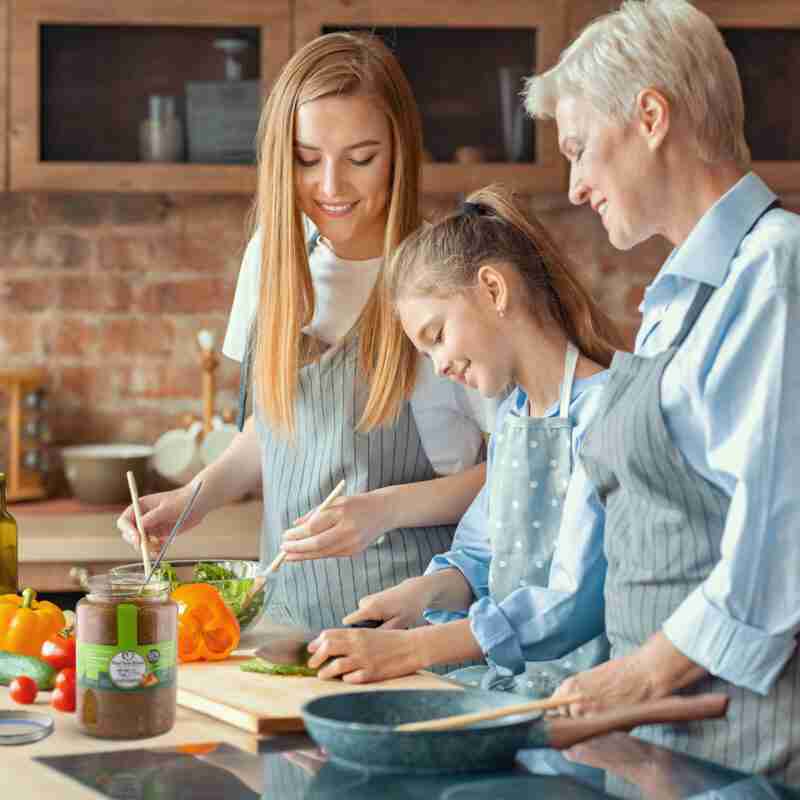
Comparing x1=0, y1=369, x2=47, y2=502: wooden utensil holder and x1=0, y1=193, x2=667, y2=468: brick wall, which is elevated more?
x1=0, y1=193, x2=667, y2=468: brick wall

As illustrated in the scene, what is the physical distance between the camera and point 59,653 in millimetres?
1581

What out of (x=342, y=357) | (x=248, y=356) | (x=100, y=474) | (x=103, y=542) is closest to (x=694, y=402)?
(x=342, y=357)

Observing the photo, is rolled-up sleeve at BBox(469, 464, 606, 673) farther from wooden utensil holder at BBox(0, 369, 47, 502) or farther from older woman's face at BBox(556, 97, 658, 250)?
wooden utensil holder at BBox(0, 369, 47, 502)

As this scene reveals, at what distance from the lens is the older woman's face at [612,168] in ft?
4.77

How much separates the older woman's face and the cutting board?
54 centimetres

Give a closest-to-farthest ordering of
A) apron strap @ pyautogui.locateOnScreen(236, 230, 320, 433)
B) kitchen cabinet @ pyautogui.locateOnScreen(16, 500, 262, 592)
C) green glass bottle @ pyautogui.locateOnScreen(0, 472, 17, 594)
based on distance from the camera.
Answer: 1. green glass bottle @ pyautogui.locateOnScreen(0, 472, 17, 594)
2. apron strap @ pyautogui.locateOnScreen(236, 230, 320, 433)
3. kitchen cabinet @ pyautogui.locateOnScreen(16, 500, 262, 592)

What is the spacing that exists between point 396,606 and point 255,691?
33 centimetres

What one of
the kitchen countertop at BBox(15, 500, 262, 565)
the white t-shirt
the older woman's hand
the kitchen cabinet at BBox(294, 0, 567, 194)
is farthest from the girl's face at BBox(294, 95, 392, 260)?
the kitchen cabinet at BBox(294, 0, 567, 194)

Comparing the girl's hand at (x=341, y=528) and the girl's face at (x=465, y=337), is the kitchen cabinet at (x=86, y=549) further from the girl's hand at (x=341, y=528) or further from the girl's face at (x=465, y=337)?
the girl's face at (x=465, y=337)

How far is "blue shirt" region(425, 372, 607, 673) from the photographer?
5.49 ft

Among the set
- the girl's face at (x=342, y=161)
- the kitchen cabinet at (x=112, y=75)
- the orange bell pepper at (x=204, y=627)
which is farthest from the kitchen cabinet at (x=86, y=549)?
the orange bell pepper at (x=204, y=627)

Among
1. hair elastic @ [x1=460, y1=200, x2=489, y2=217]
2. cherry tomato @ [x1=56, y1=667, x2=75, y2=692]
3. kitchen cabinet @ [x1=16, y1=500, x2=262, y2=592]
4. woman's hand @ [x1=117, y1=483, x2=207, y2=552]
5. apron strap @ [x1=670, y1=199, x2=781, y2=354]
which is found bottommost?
kitchen cabinet @ [x1=16, y1=500, x2=262, y2=592]

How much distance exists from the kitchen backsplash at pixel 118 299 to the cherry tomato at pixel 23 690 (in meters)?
2.36

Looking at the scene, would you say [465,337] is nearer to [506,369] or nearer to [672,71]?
[506,369]
